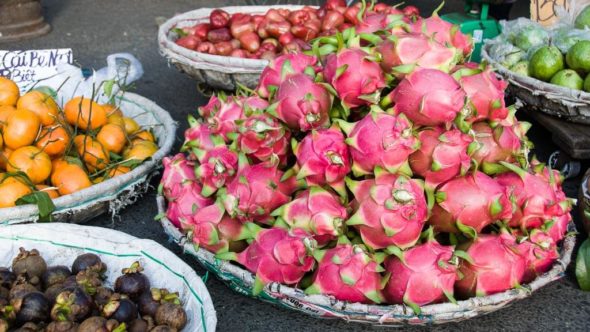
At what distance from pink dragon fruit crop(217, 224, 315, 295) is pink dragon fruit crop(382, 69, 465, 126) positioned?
0.42 m

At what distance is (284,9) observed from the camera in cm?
339

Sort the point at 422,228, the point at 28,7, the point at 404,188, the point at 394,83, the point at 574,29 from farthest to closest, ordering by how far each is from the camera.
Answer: the point at 28,7, the point at 574,29, the point at 394,83, the point at 422,228, the point at 404,188

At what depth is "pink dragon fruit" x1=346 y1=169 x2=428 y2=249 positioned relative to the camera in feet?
4.61

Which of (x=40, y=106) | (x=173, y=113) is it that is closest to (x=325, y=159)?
(x=40, y=106)

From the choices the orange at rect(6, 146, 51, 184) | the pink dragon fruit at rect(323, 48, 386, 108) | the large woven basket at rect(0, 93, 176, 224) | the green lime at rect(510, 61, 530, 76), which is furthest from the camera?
the green lime at rect(510, 61, 530, 76)

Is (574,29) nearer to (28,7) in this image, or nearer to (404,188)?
(404,188)

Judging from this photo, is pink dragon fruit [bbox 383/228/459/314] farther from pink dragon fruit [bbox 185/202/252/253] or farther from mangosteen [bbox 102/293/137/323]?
mangosteen [bbox 102/293/137/323]

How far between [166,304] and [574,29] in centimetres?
255

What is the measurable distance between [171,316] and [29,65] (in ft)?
5.88

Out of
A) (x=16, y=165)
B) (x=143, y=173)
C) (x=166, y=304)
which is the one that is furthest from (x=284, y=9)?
(x=166, y=304)

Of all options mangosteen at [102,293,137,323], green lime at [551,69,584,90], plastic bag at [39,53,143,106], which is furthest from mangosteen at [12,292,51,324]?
green lime at [551,69,584,90]

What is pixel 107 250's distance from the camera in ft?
5.63

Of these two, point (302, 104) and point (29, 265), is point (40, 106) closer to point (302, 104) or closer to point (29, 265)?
point (29, 265)

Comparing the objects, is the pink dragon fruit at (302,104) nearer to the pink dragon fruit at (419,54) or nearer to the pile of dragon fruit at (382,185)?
the pile of dragon fruit at (382,185)
